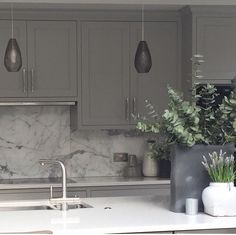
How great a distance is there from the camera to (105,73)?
546 cm

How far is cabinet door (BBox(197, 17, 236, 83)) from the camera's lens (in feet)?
17.5

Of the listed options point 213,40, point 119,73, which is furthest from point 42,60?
point 213,40

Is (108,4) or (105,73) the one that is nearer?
(108,4)

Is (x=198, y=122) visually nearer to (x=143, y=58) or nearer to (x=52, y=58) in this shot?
(x=143, y=58)

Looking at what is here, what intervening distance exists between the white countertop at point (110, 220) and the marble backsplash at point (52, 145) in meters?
2.44

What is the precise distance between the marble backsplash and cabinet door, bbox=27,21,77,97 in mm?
367

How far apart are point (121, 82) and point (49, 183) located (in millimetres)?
1217

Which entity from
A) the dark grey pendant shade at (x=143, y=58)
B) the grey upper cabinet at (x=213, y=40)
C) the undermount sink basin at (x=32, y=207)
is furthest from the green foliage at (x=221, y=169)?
the grey upper cabinet at (x=213, y=40)

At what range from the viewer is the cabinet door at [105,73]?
5.41 meters

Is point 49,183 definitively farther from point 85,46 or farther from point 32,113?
point 85,46

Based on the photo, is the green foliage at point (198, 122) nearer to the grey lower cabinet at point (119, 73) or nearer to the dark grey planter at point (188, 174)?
the dark grey planter at point (188, 174)

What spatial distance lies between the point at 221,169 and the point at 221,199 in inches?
6.5

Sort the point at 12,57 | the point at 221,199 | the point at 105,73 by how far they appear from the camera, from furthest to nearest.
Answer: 1. the point at 105,73
2. the point at 12,57
3. the point at 221,199

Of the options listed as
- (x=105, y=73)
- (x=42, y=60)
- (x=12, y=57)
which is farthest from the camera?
(x=105, y=73)
